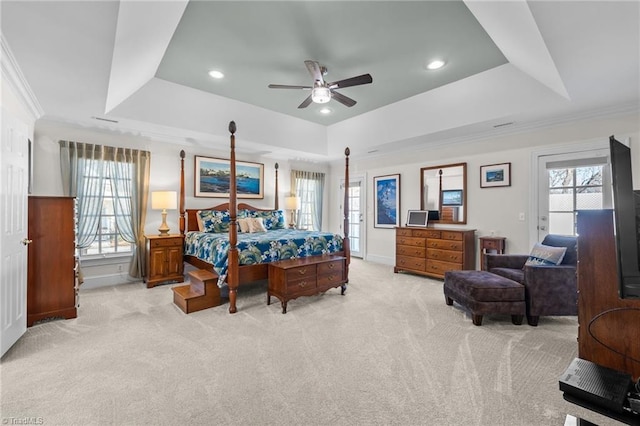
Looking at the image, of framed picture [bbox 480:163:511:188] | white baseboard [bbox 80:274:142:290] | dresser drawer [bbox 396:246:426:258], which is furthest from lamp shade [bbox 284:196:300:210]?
framed picture [bbox 480:163:511:188]

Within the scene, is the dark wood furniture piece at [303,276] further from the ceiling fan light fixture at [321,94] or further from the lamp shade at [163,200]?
the lamp shade at [163,200]

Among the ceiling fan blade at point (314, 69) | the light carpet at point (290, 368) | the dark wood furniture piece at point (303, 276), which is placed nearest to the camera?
the light carpet at point (290, 368)

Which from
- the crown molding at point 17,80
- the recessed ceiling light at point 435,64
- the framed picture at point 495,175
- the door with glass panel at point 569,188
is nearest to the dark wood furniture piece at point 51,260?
the crown molding at point 17,80

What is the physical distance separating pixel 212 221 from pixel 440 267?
4087 mm

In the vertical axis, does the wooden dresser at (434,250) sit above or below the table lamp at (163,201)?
below

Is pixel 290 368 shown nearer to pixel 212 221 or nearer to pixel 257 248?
pixel 257 248

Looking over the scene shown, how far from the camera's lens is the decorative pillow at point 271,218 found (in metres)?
5.65

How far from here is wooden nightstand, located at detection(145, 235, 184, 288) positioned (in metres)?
4.41

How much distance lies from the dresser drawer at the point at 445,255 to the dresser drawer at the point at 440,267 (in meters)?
0.07

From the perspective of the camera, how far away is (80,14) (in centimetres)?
203

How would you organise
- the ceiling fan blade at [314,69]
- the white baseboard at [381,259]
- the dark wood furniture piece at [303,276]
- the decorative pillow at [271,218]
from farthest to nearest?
the white baseboard at [381,259]
the decorative pillow at [271,218]
the dark wood furniture piece at [303,276]
the ceiling fan blade at [314,69]

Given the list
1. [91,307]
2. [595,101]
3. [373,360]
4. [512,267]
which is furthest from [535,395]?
[91,307]

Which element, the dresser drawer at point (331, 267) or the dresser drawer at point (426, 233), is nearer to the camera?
the dresser drawer at point (331, 267)

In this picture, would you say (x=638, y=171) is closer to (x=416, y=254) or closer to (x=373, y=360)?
(x=416, y=254)
